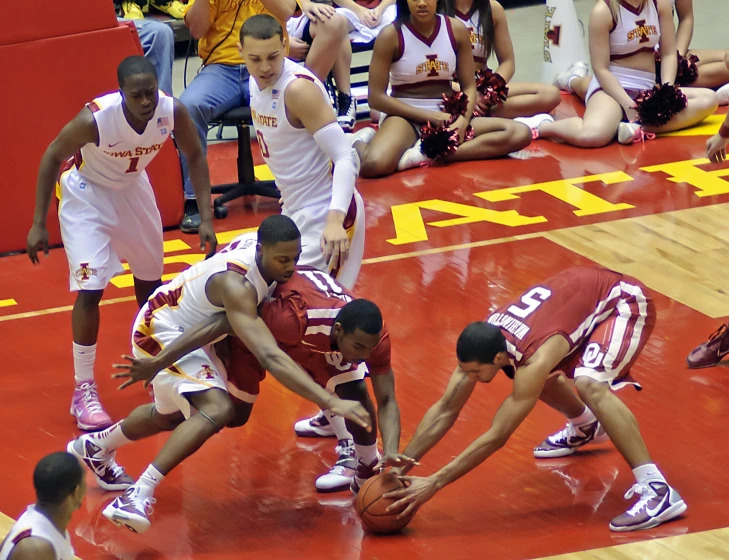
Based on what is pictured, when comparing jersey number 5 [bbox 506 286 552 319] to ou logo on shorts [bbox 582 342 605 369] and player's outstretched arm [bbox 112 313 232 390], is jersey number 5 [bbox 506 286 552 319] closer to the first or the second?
ou logo on shorts [bbox 582 342 605 369]

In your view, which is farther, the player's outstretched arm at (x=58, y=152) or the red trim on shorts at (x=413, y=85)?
the red trim on shorts at (x=413, y=85)

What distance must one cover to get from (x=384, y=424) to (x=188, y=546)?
807 millimetres

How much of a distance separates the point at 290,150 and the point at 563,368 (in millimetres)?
1434

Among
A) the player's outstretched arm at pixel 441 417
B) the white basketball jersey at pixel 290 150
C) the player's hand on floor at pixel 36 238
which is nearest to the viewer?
the player's outstretched arm at pixel 441 417

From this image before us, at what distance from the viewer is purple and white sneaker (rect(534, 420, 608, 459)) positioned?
488 centimetres

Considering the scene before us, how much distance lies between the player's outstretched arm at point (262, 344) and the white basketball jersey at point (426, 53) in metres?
4.22

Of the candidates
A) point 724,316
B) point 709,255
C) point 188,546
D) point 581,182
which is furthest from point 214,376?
point 581,182

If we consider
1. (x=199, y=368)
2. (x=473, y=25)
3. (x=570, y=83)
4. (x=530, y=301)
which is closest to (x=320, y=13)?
(x=473, y=25)

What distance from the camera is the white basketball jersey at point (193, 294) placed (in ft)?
14.7

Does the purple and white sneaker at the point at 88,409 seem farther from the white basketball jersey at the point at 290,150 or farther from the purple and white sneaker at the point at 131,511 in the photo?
the white basketball jersey at the point at 290,150

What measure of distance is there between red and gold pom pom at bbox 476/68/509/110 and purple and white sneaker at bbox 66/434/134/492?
15.5 ft

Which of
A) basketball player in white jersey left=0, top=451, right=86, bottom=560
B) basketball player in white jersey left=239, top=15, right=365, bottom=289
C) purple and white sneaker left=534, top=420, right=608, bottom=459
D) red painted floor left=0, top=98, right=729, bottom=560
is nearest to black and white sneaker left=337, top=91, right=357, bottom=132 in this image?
red painted floor left=0, top=98, right=729, bottom=560

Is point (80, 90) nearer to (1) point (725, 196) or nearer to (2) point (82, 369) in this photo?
(2) point (82, 369)

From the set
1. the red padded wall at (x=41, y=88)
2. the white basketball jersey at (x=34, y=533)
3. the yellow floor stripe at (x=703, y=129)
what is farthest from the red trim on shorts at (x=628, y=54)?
the white basketball jersey at (x=34, y=533)
